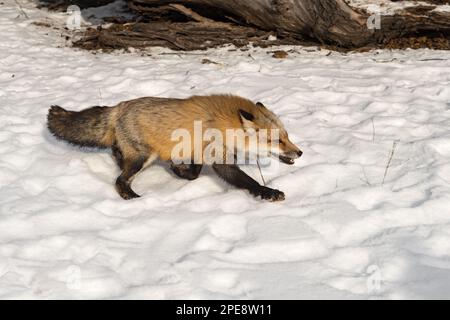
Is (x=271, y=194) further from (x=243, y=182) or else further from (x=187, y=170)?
(x=187, y=170)

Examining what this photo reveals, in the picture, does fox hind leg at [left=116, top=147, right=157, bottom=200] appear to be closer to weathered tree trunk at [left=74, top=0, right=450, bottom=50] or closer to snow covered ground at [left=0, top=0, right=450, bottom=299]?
snow covered ground at [left=0, top=0, right=450, bottom=299]

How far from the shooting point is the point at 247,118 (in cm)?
419

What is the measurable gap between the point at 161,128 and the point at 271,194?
1222 mm

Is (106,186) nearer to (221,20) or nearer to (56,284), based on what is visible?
(56,284)

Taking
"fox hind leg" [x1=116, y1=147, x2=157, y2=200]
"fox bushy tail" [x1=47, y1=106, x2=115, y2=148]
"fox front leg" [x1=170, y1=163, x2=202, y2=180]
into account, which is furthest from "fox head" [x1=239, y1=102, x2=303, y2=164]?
"fox bushy tail" [x1=47, y1=106, x2=115, y2=148]

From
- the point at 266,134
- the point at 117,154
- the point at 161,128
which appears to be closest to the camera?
the point at 266,134

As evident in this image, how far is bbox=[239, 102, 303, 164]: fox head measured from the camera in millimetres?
4215

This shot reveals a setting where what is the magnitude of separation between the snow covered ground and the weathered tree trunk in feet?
3.89

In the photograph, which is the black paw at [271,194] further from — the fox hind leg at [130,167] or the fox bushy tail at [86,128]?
the fox bushy tail at [86,128]

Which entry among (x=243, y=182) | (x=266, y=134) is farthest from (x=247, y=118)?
(x=243, y=182)

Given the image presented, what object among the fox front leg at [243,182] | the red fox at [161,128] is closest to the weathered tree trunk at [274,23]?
the red fox at [161,128]

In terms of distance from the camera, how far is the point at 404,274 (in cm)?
311
